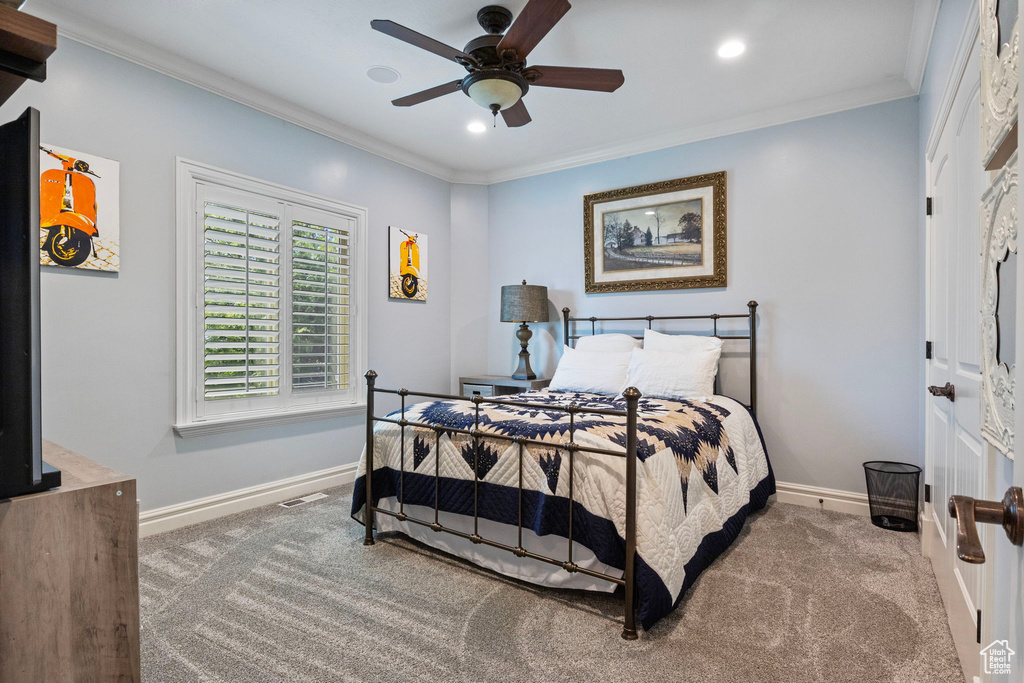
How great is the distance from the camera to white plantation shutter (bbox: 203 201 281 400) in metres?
3.10

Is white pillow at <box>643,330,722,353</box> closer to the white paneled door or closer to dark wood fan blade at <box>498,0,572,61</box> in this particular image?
the white paneled door

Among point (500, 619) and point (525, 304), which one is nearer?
point (500, 619)


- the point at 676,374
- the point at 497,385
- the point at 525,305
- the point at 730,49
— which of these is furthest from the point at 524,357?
the point at 730,49

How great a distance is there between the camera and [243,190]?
3256 mm

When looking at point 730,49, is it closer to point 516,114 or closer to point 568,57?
point 568,57

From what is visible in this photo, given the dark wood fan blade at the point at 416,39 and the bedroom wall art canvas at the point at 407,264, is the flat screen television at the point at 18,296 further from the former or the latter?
the bedroom wall art canvas at the point at 407,264

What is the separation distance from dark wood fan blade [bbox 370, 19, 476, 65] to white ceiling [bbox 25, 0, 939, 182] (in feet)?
0.91

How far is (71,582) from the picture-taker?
764 mm

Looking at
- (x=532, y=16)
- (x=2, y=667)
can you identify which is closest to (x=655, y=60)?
(x=532, y=16)

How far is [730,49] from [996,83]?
2.24 meters

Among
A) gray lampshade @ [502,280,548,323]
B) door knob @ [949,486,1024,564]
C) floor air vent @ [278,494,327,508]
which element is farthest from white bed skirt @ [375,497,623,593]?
gray lampshade @ [502,280,548,323]

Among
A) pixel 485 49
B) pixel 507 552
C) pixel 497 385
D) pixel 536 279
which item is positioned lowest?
pixel 507 552

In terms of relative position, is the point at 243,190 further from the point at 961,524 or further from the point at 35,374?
the point at 961,524

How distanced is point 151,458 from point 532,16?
2904 millimetres
